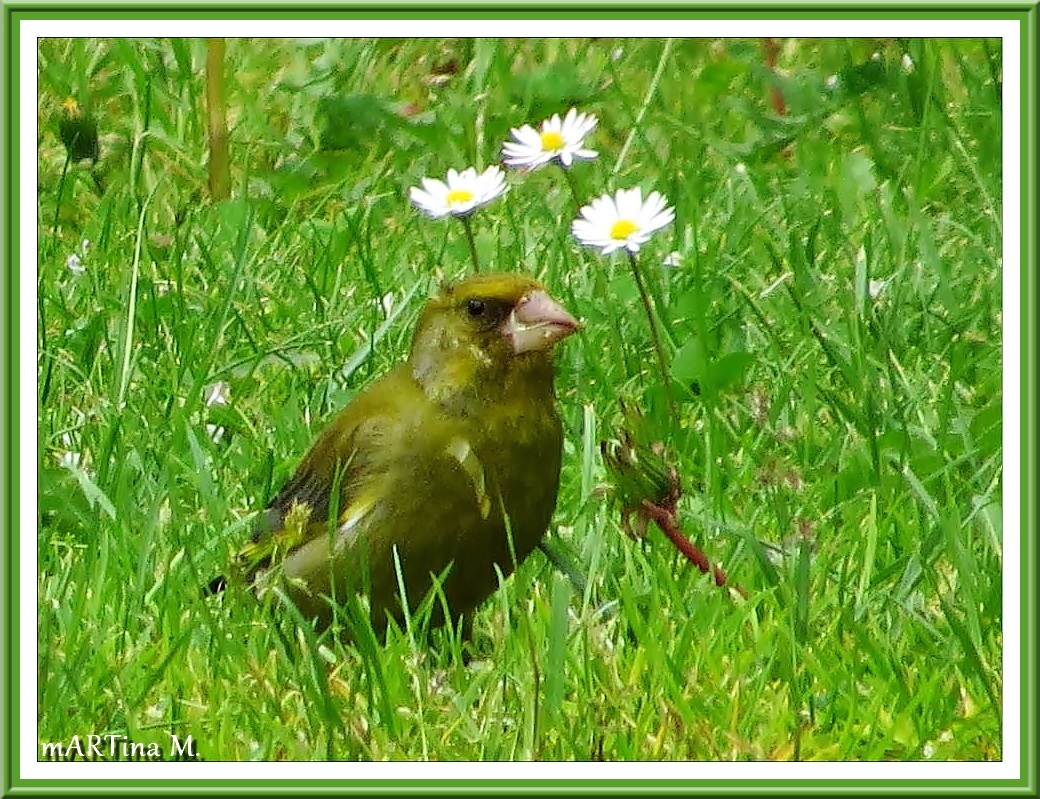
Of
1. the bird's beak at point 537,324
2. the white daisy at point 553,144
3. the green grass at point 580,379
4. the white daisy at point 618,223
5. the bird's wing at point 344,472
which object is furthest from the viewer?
the white daisy at point 553,144

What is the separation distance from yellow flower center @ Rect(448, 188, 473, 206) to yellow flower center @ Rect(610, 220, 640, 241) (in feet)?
1.04

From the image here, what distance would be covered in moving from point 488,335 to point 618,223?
56 cm

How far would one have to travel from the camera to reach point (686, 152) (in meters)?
5.85

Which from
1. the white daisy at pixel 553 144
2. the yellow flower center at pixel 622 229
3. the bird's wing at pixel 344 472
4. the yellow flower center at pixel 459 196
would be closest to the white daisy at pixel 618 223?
the yellow flower center at pixel 622 229

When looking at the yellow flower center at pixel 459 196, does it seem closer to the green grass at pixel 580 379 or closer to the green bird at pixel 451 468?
the green grass at pixel 580 379

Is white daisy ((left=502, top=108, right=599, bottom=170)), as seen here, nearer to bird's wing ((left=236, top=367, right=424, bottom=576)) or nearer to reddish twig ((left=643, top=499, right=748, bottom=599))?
bird's wing ((left=236, top=367, right=424, bottom=576))

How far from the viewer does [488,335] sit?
4.14 metres

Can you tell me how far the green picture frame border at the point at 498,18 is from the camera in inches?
147

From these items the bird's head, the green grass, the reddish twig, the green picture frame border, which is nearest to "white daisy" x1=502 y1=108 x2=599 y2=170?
the green grass

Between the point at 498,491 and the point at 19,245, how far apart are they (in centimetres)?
93

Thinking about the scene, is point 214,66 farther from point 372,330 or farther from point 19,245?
point 19,245

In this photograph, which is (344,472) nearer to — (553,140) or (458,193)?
(458,193)

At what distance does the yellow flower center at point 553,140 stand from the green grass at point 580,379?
1.42 feet

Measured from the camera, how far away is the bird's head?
13.5 ft
